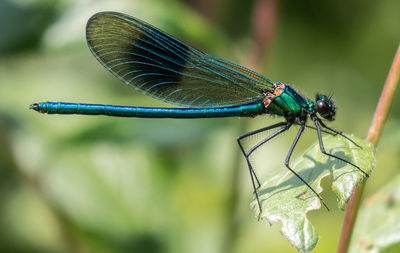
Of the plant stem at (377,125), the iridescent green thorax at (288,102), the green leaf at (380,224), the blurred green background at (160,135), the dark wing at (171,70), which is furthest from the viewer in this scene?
the blurred green background at (160,135)

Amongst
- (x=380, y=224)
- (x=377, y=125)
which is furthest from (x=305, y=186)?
(x=380, y=224)

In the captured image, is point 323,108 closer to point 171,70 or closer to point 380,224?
point 380,224

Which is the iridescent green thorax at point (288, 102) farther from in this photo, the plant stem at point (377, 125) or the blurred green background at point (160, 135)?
the plant stem at point (377, 125)

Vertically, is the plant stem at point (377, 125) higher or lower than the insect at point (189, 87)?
lower

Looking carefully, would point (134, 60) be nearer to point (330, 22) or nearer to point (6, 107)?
point (6, 107)

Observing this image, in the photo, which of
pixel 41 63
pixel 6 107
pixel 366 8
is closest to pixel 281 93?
pixel 6 107

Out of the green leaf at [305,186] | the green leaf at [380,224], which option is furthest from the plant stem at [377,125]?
the green leaf at [380,224]
